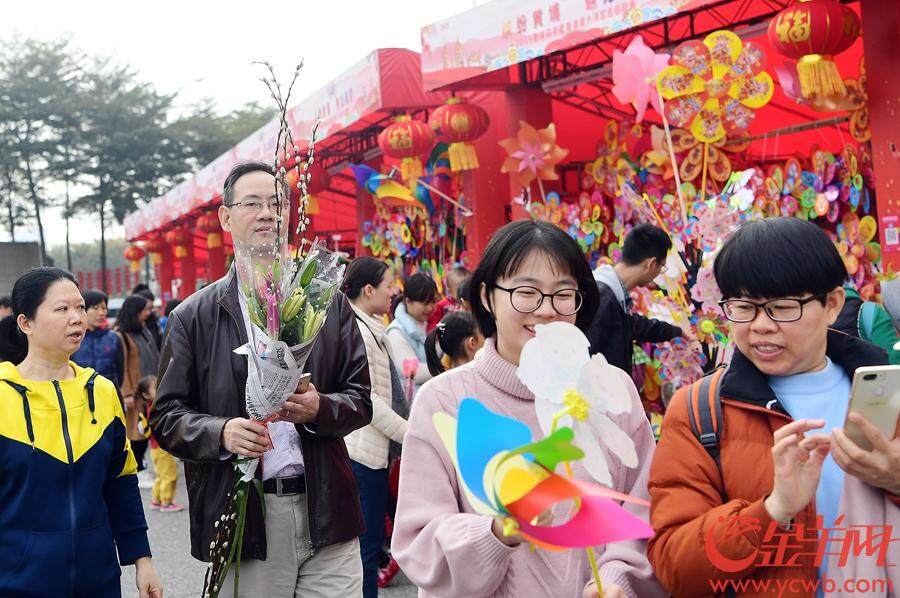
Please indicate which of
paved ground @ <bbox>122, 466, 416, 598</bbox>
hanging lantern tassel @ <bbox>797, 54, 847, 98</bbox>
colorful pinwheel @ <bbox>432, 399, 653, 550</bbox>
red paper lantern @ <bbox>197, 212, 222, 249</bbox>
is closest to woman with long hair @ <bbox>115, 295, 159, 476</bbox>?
paved ground @ <bbox>122, 466, 416, 598</bbox>

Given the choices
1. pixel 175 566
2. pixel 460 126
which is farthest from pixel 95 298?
pixel 460 126

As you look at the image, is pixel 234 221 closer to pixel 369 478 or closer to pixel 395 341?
pixel 369 478

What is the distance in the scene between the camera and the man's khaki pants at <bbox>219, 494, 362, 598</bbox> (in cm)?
271

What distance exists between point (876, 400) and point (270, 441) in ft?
5.12

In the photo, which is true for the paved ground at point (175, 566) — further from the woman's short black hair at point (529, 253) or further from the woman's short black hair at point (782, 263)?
the woman's short black hair at point (782, 263)

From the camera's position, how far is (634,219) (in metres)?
7.83

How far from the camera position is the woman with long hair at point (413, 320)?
5273 mm

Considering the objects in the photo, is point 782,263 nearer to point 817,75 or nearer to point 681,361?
point 681,361

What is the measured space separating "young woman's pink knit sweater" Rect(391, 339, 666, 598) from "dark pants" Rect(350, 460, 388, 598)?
214 centimetres

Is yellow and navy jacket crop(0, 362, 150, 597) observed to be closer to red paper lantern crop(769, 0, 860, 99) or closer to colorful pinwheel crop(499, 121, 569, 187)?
red paper lantern crop(769, 0, 860, 99)

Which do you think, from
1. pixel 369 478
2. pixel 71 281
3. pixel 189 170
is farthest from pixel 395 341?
pixel 189 170

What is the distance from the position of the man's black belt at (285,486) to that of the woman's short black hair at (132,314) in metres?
5.55

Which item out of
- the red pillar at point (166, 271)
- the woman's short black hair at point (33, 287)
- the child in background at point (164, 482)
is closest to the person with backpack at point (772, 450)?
the woman's short black hair at point (33, 287)

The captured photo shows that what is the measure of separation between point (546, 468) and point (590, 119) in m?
9.23
